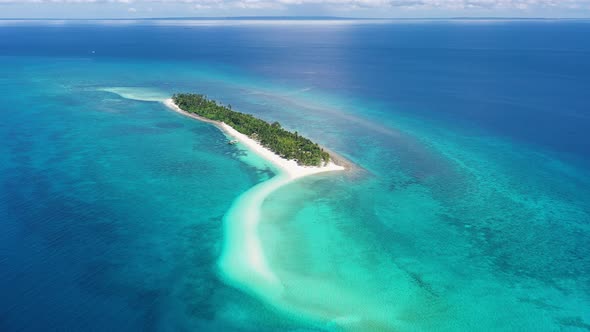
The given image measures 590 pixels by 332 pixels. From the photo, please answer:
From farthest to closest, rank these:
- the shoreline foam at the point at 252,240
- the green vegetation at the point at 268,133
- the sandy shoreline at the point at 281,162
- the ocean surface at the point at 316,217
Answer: the green vegetation at the point at 268,133 < the sandy shoreline at the point at 281,162 < the shoreline foam at the point at 252,240 < the ocean surface at the point at 316,217

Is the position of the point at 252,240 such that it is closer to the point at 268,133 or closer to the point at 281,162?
the point at 281,162

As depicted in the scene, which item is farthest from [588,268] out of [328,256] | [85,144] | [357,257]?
[85,144]

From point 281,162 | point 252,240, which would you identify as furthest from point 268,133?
point 252,240

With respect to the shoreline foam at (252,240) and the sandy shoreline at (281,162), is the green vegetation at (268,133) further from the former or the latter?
the shoreline foam at (252,240)

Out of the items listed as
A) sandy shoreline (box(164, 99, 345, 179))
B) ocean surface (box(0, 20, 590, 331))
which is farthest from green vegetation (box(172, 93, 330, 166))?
ocean surface (box(0, 20, 590, 331))

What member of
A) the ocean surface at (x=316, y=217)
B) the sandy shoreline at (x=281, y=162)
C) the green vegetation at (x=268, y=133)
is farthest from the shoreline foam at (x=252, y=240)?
the green vegetation at (x=268, y=133)

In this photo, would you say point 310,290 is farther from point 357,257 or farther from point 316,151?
point 316,151
